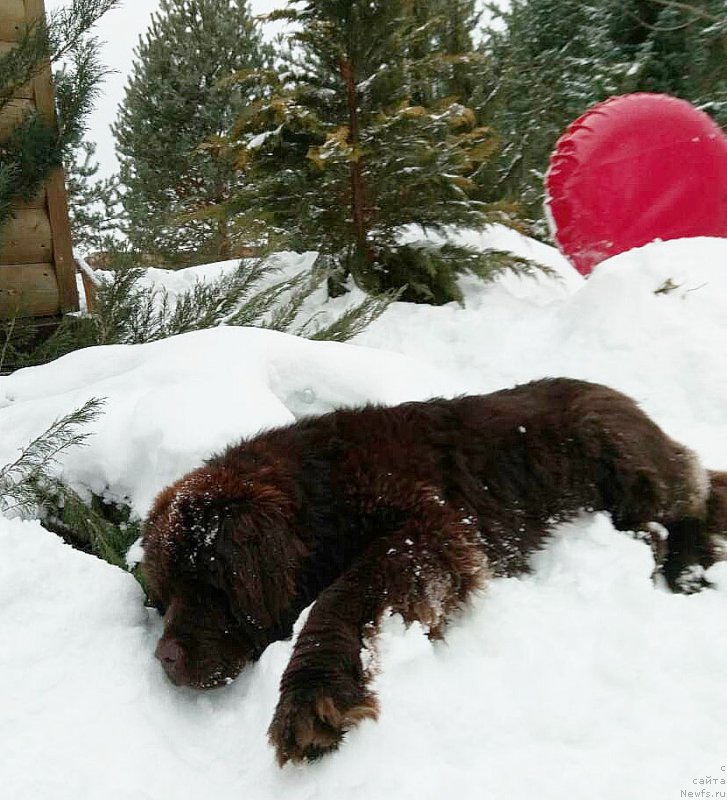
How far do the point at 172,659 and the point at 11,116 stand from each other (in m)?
4.31

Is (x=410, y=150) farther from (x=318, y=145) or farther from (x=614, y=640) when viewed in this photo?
(x=614, y=640)

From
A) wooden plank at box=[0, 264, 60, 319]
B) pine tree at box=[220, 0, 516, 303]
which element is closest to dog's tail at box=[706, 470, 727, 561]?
pine tree at box=[220, 0, 516, 303]

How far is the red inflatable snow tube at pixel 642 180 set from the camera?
6656mm

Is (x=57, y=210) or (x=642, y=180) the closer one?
(x=57, y=210)

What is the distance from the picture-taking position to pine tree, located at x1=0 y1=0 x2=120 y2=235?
14.4 ft

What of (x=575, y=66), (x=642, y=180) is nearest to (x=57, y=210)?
(x=642, y=180)

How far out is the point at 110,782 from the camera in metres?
1.66

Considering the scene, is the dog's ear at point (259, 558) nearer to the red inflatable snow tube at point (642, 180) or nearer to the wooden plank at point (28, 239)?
the wooden plank at point (28, 239)

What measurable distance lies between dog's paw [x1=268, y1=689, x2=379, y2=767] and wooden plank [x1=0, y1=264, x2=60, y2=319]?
392 cm

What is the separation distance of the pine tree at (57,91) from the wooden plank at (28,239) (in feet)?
0.92

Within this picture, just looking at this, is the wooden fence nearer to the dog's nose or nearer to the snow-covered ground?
the snow-covered ground

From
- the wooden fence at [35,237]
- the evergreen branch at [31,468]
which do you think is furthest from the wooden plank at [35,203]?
the evergreen branch at [31,468]

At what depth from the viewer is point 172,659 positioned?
2.02 metres

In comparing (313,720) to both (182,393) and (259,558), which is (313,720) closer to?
(259,558)
